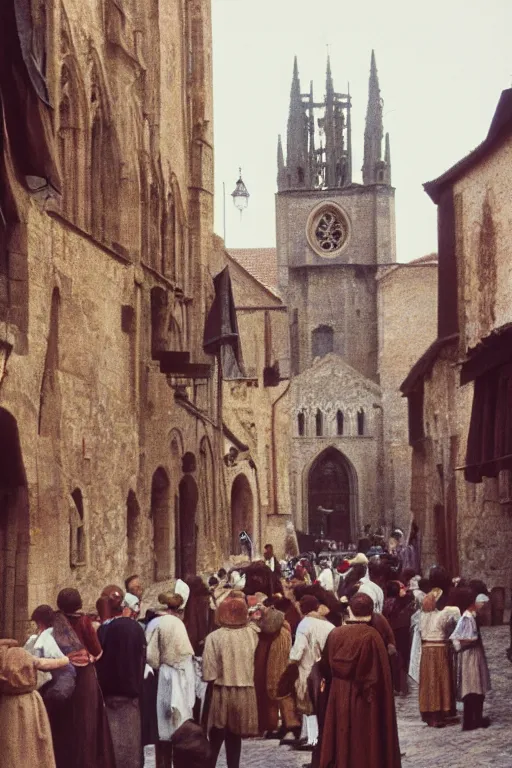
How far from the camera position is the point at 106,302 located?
23.4 meters

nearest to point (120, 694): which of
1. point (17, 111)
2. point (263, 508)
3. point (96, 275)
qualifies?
point (17, 111)

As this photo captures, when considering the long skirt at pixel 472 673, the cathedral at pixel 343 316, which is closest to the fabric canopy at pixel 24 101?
the long skirt at pixel 472 673

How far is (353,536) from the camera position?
244 feet

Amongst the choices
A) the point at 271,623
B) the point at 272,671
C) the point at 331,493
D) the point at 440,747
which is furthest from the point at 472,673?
the point at 331,493

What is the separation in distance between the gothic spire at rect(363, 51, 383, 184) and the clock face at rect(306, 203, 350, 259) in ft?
11.5

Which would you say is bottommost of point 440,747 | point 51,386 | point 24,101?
point 440,747

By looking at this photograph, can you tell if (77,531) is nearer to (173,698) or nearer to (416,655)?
(416,655)

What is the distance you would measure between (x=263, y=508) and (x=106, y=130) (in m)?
25.2

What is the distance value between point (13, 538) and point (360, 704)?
9000mm

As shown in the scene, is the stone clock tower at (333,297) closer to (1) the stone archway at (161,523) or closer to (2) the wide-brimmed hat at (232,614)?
(1) the stone archway at (161,523)

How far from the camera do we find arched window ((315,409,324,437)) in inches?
2952

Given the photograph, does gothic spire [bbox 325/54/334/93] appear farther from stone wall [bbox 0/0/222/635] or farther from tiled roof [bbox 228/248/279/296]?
stone wall [bbox 0/0/222/635]

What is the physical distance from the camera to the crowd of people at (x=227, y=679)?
9414 mm

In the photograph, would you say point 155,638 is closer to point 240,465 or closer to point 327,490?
point 240,465
